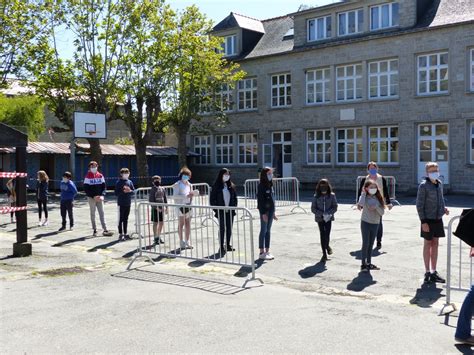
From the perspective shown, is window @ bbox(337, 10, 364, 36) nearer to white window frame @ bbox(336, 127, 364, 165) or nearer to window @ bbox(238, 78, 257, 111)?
white window frame @ bbox(336, 127, 364, 165)

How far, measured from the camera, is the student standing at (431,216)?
819cm

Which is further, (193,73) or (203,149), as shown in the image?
(203,149)

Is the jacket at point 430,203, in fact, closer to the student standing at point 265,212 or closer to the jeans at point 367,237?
the jeans at point 367,237

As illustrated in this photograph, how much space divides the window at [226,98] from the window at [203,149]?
3.42 meters

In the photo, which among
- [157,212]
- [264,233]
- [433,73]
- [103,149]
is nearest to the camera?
[264,233]

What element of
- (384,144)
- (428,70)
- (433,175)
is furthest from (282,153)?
(433,175)

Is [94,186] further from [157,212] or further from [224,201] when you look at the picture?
[224,201]

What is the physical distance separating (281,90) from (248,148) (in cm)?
469

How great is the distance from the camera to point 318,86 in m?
33.9

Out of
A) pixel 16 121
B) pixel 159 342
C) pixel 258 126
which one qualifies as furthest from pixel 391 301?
pixel 16 121

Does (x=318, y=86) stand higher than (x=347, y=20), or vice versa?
(x=347, y=20)

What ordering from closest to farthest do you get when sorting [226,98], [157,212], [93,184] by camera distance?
1. [157,212]
2. [93,184]
3. [226,98]

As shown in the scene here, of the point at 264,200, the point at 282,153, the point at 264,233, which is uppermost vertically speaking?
the point at 282,153

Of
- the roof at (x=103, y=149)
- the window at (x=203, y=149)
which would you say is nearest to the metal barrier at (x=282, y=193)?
the roof at (x=103, y=149)
